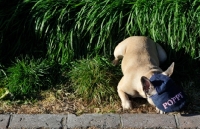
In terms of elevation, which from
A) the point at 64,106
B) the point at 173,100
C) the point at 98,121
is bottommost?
the point at 98,121

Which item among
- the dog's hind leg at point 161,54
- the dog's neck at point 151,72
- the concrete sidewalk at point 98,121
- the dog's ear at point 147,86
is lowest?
the concrete sidewalk at point 98,121

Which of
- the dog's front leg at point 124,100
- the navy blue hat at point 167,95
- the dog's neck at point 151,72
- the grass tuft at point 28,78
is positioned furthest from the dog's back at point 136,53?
the grass tuft at point 28,78

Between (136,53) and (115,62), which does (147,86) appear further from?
(115,62)

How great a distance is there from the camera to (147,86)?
468cm

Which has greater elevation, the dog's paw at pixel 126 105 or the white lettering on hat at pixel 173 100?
the white lettering on hat at pixel 173 100

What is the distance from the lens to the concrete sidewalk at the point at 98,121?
15.3ft

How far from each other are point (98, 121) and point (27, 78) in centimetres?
124

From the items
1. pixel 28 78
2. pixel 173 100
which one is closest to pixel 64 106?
pixel 28 78

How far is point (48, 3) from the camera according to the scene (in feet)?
19.2

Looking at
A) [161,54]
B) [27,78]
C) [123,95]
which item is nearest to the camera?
[123,95]

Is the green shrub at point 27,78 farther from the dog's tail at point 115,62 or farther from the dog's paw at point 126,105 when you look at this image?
the dog's paw at point 126,105

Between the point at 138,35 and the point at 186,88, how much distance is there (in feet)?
3.28

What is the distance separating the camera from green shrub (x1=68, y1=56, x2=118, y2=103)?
5.19 metres

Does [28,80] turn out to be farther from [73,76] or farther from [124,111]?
[124,111]
